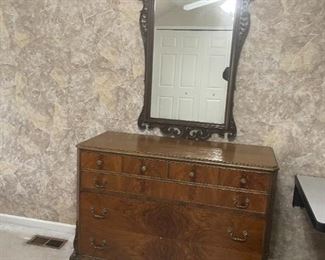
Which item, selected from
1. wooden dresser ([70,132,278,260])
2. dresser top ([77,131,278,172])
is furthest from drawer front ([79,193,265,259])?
dresser top ([77,131,278,172])

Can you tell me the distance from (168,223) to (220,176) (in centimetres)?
41

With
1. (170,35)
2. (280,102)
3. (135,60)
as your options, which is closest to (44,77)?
(135,60)

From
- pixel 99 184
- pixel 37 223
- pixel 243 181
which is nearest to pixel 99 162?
pixel 99 184

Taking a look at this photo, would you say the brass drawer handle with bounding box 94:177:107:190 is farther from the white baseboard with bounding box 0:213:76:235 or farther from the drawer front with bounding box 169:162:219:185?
→ the white baseboard with bounding box 0:213:76:235

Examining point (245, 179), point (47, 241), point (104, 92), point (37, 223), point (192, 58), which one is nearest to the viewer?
point (245, 179)

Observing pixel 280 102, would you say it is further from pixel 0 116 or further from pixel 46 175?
pixel 0 116

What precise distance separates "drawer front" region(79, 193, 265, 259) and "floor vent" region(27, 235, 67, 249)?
0.50 metres

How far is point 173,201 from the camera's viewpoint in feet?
6.06

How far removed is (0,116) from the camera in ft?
8.46

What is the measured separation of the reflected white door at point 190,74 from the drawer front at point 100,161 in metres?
0.52

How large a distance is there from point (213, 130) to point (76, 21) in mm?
1210

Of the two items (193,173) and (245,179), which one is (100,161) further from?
(245,179)

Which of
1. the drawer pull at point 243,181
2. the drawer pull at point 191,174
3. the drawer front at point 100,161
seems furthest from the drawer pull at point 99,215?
the drawer pull at point 243,181

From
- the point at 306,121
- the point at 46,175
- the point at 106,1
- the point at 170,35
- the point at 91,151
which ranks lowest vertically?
the point at 46,175
